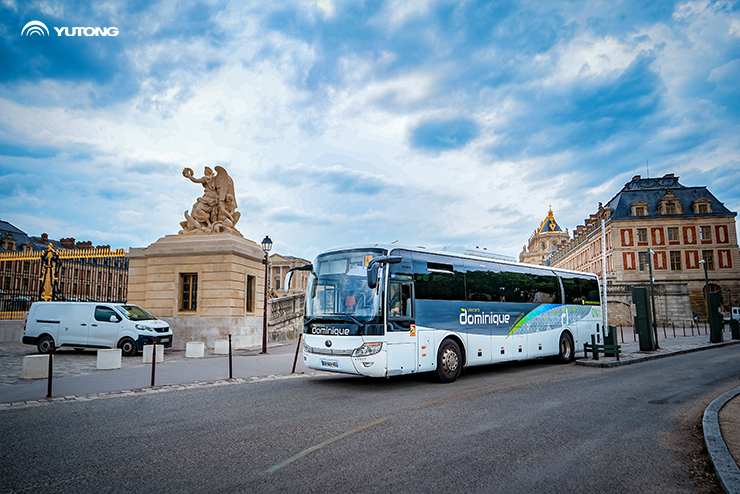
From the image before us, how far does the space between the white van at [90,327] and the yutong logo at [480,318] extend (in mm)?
10861

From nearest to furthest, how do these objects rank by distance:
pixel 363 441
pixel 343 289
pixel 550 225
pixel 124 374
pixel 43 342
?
pixel 363 441, pixel 343 289, pixel 124 374, pixel 43 342, pixel 550 225

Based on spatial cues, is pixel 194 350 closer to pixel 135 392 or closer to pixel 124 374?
pixel 124 374

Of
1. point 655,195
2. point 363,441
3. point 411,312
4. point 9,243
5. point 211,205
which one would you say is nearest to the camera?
point 363,441

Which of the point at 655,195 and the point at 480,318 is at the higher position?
the point at 655,195

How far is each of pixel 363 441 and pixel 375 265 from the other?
4.23 m

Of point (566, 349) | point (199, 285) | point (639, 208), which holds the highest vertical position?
point (639, 208)

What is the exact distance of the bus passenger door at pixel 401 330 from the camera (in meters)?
9.73

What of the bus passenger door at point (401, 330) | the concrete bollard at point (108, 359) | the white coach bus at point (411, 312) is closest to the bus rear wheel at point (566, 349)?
the white coach bus at point (411, 312)

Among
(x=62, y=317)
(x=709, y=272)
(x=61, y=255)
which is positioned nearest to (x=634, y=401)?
(x=62, y=317)

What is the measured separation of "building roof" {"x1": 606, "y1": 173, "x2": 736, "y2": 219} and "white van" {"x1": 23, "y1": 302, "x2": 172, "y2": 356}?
2431 inches

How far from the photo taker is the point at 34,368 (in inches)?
428

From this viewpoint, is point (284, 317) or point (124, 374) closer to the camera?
point (124, 374)

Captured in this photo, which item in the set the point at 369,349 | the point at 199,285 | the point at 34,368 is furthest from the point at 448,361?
the point at 199,285

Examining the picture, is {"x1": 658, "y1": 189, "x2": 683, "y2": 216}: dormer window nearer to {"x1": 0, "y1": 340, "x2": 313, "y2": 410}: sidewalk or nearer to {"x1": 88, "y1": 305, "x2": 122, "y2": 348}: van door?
{"x1": 0, "y1": 340, "x2": 313, "y2": 410}: sidewalk
